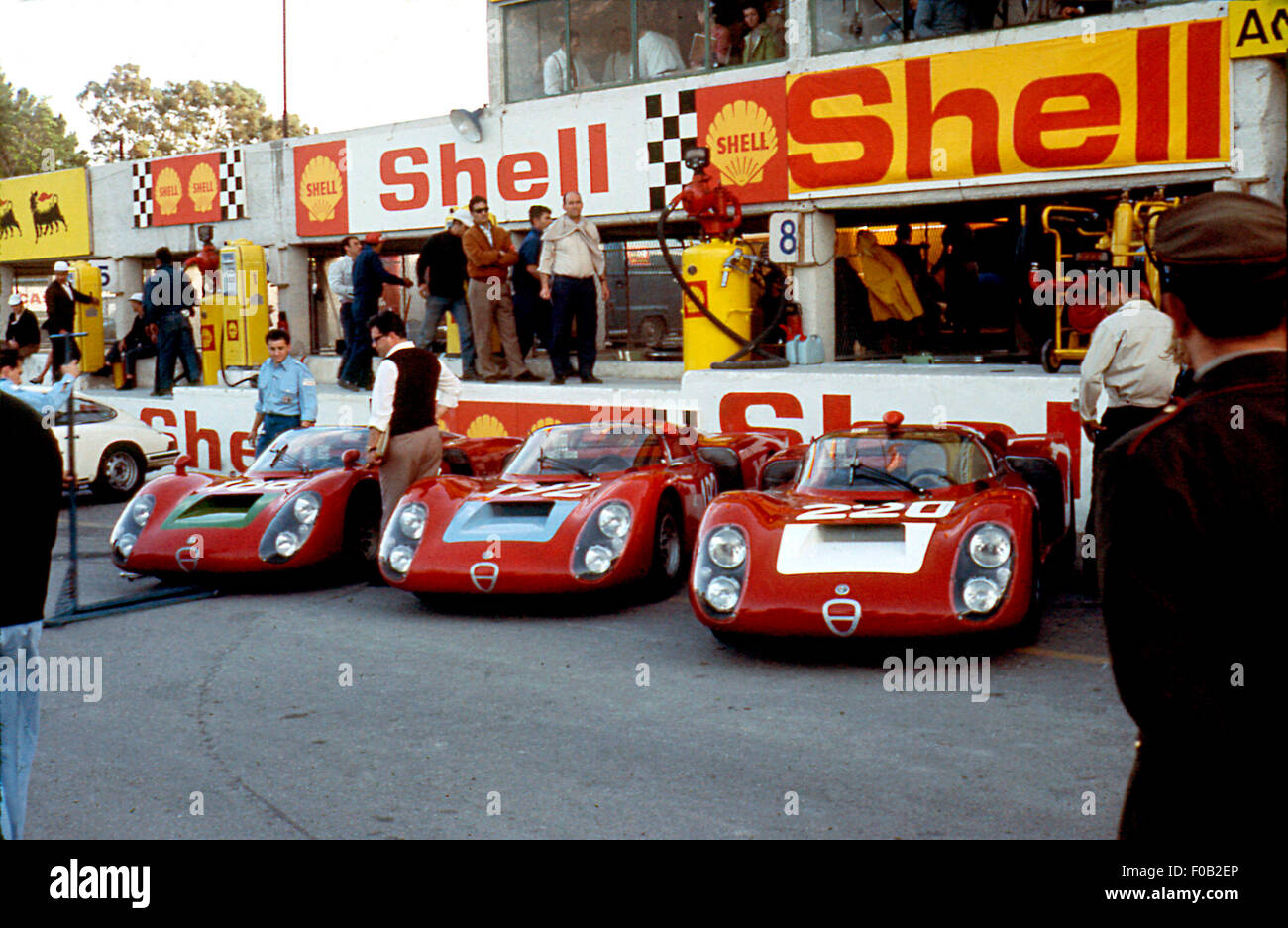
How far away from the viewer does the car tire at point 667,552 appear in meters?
7.46

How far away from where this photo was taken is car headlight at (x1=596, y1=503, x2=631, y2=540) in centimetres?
713

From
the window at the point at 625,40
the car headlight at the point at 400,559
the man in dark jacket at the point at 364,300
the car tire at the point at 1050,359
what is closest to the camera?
the car headlight at the point at 400,559

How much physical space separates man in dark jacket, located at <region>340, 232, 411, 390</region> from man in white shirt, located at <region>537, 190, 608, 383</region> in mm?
1850

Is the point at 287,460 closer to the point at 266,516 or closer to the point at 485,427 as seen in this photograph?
the point at 266,516

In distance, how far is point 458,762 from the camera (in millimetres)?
4527

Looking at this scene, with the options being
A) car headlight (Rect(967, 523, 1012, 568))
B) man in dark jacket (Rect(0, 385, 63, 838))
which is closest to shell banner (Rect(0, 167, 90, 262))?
car headlight (Rect(967, 523, 1012, 568))

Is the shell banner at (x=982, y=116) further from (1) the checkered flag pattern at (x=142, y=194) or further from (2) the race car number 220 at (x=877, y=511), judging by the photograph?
(1) the checkered flag pattern at (x=142, y=194)

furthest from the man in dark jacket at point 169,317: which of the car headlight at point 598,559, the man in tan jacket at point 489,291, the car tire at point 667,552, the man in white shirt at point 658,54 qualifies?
the car headlight at point 598,559

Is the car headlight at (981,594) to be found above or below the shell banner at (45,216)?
below

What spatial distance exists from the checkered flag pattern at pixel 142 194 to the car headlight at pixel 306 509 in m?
12.6

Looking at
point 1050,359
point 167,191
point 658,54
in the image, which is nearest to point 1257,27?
point 1050,359

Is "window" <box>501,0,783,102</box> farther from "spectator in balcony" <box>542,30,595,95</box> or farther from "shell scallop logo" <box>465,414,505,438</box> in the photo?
"shell scallop logo" <box>465,414,505,438</box>
